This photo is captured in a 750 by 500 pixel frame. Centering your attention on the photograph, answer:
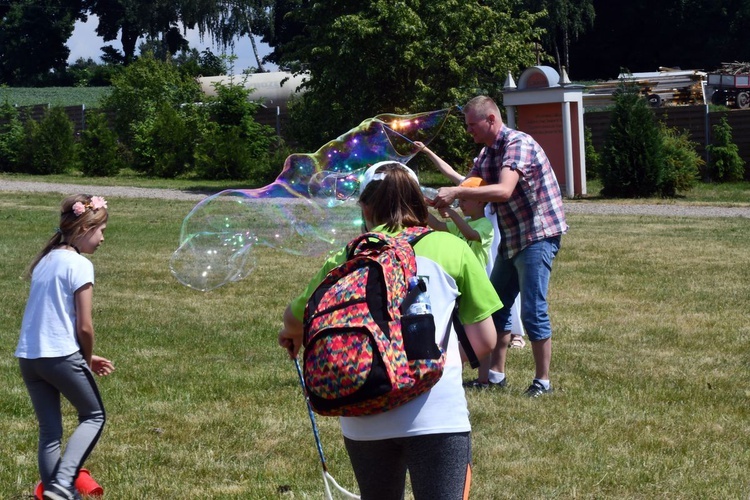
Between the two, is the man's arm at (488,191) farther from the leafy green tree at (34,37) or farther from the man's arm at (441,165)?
the leafy green tree at (34,37)

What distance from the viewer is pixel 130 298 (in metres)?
11.3

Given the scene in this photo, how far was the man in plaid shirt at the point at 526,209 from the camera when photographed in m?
6.27

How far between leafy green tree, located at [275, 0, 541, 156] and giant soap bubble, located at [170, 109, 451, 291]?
58.8ft

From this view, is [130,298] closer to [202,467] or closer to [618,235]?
[202,467]

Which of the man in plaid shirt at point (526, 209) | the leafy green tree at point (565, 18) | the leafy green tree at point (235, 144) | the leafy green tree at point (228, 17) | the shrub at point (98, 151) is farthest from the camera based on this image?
the leafy green tree at point (228, 17)

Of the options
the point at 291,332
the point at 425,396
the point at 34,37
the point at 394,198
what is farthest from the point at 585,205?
the point at 34,37

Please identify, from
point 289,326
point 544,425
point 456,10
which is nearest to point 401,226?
point 289,326

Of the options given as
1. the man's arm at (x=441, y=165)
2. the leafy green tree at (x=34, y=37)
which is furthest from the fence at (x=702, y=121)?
the leafy green tree at (x=34, y=37)

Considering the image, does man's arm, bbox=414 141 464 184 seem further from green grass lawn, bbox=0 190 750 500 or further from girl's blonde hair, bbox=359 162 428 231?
girl's blonde hair, bbox=359 162 428 231

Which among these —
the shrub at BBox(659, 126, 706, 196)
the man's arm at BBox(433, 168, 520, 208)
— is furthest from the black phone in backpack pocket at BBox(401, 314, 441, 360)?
the shrub at BBox(659, 126, 706, 196)

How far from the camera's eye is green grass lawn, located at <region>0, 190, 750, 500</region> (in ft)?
16.9

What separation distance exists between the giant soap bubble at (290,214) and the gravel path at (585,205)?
14225 mm

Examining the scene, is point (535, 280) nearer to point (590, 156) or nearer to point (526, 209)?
point (526, 209)

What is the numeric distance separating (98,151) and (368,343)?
29688 millimetres
